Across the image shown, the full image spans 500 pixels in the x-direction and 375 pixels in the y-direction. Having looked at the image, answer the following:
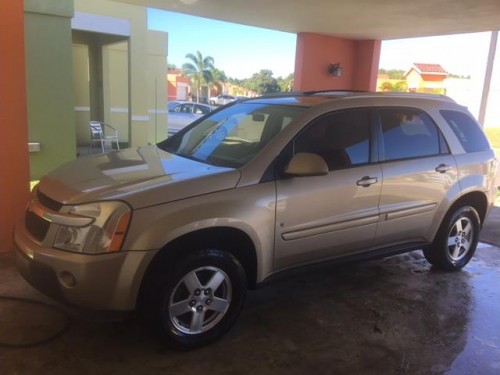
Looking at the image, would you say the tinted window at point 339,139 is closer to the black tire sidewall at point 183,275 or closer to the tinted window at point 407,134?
the tinted window at point 407,134

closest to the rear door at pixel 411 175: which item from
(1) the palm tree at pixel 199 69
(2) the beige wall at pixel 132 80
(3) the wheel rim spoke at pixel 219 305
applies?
(3) the wheel rim spoke at pixel 219 305

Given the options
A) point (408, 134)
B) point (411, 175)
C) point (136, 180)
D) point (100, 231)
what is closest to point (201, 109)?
point (408, 134)

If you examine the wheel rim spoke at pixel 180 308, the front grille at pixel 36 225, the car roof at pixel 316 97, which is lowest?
the wheel rim spoke at pixel 180 308

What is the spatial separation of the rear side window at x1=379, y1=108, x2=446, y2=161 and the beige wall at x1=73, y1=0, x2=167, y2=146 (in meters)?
9.46

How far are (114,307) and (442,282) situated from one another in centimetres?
342

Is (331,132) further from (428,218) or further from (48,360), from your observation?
(48,360)

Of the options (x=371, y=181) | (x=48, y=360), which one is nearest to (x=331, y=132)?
(x=371, y=181)

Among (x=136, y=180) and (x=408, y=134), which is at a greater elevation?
(x=408, y=134)

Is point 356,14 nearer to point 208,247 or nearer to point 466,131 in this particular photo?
point 466,131

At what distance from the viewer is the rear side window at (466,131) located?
4.80m

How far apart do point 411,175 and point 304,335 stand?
5.95 feet

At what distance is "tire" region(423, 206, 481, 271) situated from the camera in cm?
487

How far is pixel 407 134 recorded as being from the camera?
14.5 feet

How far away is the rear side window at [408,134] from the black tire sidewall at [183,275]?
1837mm
